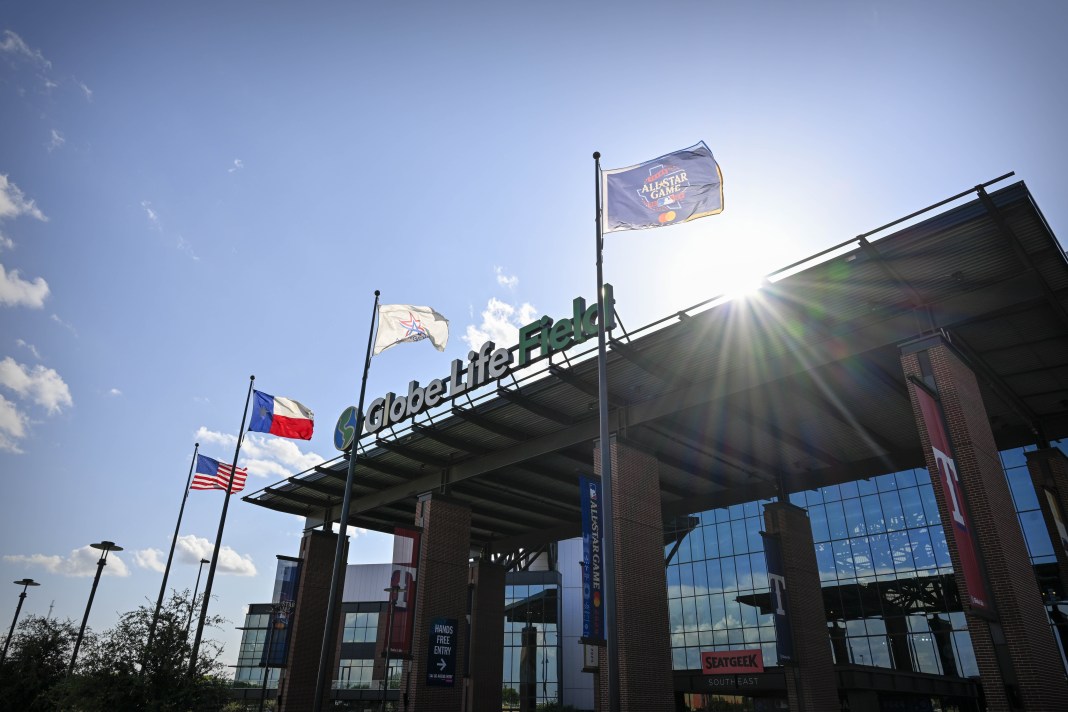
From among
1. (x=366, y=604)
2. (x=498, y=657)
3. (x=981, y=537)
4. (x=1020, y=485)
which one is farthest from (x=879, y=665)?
(x=366, y=604)

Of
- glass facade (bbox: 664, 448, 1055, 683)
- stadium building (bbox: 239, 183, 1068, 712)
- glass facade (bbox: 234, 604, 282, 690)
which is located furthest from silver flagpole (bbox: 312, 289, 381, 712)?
glass facade (bbox: 234, 604, 282, 690)

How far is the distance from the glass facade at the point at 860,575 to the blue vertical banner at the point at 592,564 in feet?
56.9

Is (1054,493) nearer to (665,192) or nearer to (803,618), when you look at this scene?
(803,618)

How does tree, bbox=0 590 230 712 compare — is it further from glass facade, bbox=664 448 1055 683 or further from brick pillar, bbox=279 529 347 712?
glass facade, bbox=664 448 1055 683

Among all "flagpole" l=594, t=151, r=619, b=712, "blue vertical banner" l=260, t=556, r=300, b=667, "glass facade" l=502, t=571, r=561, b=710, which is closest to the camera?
"flagpole" l=594, t=151, r=619, b=712

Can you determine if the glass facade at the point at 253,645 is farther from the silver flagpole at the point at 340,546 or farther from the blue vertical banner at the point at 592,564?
the blue vertical banner at the point at 592,564

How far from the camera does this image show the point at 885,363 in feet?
74.2

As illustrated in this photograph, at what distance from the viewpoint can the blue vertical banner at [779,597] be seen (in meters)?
26.4

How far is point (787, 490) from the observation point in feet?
102

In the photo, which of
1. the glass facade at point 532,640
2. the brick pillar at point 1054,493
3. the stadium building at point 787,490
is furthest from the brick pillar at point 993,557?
the glass facade at point 532,640

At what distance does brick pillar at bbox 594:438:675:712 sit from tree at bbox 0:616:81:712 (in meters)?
24.5

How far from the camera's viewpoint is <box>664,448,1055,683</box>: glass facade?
3338 cm

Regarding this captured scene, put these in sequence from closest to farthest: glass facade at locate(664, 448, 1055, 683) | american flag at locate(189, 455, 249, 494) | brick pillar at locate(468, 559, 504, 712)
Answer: american flag at locate(189, 455, 249, 494) < glass facade at locate(664, 448, 1055, 683) < brick pillar at locate(468, 559, 504, 712)

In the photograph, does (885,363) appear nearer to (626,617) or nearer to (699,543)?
(626,617)
